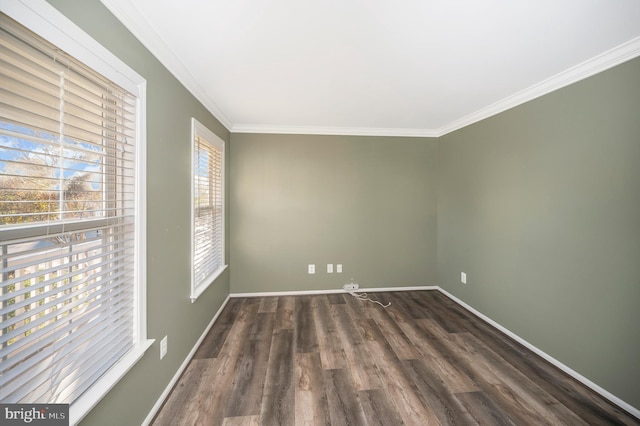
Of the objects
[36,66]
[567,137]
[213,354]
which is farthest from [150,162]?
[567,137]

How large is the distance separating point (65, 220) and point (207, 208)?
65.3 inches

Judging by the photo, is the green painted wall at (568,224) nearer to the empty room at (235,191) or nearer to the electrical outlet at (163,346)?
the empty room at (235,191)

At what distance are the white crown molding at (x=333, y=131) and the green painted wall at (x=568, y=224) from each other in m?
0.81

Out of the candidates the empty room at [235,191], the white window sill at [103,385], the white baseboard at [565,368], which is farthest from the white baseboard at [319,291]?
the white window sill at [103,385]

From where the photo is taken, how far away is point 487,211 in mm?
2844

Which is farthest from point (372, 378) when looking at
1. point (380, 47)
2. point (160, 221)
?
point (380, 47)

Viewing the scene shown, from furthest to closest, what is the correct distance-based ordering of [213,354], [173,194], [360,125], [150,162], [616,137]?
[360,125], [213,354], [173,194], [616,137], [150,162]

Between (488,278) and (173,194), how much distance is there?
10.9ft

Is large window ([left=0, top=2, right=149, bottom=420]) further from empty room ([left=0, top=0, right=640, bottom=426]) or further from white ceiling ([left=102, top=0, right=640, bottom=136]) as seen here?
white ceiling ([left=102, top=0, right=640, bottom=136])

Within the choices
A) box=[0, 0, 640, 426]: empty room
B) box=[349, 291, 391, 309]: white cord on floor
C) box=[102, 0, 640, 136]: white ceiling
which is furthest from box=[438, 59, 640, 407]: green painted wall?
box=[349, 291, 391, 309]: white cord on floor

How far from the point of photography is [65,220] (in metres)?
1.02

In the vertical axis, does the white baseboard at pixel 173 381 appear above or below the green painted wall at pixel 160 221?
below

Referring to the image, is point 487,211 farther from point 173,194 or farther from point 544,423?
point 173,194

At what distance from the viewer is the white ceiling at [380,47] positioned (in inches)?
51.9
